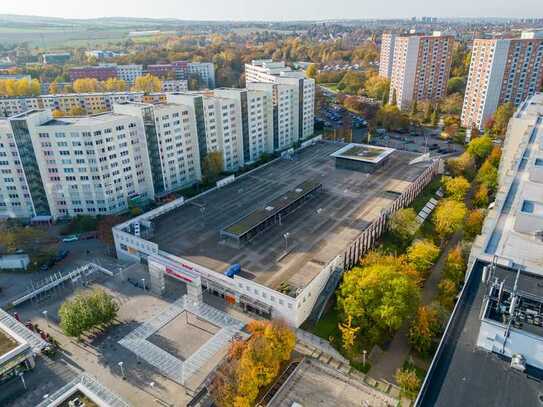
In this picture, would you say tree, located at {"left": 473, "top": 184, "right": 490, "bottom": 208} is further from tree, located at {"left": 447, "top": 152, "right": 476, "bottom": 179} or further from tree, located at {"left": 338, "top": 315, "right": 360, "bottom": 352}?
tree, located at {"left": 338, "top": 315, "right": 360, "bottom": 352}

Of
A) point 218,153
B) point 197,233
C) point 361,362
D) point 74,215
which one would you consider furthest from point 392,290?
point 74,215

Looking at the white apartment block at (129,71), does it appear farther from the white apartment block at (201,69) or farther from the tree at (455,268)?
the tree at (455,268)

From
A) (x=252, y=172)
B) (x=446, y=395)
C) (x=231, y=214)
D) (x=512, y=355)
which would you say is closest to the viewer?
(x=446, y=395)

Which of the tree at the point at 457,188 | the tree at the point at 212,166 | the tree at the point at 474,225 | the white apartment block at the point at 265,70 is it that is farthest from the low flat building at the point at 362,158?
the white apartment block at the point at 265,70

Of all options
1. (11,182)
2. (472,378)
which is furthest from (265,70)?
(472,378)

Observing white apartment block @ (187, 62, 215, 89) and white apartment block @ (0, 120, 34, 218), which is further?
white apartment block @ (187, 62, 215, 89)

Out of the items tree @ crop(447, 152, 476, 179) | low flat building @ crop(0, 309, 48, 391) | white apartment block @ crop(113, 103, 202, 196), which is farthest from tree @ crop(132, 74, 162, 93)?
low flat building @ crop(0, 309, 48, 391)

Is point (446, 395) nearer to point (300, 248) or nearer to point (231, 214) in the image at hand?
point (300, 248)

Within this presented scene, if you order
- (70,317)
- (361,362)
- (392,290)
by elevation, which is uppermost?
(392,290)
